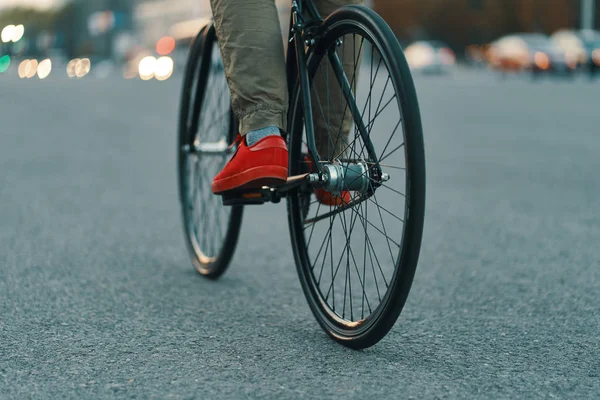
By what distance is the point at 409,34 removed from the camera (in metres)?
83.7

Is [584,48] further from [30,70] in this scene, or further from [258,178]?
[30,70]

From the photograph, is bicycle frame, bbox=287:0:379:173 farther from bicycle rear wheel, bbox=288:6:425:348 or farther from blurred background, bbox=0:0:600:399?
blurred background, bbox=0:0:600:399

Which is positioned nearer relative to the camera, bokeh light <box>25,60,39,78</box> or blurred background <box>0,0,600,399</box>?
blurred background <box>0,0,600,399</box>

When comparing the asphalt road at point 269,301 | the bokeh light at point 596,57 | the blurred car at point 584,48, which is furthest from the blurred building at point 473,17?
the asphalt road at point 269,301

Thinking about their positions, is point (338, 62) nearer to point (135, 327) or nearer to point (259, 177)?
point (259, 177)

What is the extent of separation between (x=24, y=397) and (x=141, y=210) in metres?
3.50

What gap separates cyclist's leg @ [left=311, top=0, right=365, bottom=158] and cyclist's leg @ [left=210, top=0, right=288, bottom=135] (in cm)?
16

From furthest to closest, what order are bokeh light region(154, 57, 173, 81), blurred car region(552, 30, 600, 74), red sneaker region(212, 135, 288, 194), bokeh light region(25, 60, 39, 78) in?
bokeh light region(154, 57, 173, 81), bokeh light region(25, 60, 39, 78), blurred car region(552, 30, 600, 74), red sneaker region(212, 135, 288, 194)

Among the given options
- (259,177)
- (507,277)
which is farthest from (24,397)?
(507,277)

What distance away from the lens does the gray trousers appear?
2.94 meters

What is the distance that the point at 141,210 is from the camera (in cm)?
588

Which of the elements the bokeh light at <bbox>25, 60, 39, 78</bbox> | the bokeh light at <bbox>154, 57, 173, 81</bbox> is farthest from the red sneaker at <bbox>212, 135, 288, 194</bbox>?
the bokeh light at <bbox>154, 57, 173, 81</bbox>

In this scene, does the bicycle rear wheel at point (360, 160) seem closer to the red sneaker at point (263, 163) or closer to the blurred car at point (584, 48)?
the red sneaker at point (263, 163)

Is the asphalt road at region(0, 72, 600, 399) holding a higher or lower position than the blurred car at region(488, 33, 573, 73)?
Answer: lower
